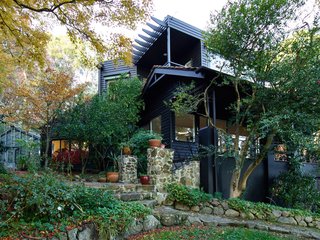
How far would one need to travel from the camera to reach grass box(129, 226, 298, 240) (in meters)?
4.93

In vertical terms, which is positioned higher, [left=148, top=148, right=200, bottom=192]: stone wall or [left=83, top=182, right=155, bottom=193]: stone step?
[left=148, top=148, right=200, bottom=192]: stone wall

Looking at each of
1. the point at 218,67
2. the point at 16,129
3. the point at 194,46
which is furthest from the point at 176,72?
the point at 16,129

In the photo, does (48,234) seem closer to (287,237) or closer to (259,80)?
(287,237)

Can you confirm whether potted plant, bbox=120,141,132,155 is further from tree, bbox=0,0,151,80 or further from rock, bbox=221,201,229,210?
rock, bbox=221,201,229,210

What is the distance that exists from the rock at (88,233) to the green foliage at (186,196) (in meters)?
3.19

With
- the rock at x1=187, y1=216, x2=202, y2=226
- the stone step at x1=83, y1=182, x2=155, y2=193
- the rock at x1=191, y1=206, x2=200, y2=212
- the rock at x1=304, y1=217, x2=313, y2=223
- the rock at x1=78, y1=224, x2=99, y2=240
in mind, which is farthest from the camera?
the rock at x1=304, y1=217, x2=313, y2=223

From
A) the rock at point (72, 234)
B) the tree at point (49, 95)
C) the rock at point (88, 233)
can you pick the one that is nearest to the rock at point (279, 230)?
the rock at point (88, 233)

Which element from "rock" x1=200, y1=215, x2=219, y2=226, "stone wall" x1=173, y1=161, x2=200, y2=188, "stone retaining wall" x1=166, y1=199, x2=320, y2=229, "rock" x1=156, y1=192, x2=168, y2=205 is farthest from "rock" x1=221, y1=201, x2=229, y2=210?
"rock" x1=156, y1=192, x2=168, y2=205

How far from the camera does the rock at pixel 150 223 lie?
5243 millimetres

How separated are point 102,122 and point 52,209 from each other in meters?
7.20

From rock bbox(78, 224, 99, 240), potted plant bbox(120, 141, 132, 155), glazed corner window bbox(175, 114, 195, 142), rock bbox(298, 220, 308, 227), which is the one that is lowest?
rock bbox(298, 220, 308, 227)

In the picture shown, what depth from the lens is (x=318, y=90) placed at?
23.9ft

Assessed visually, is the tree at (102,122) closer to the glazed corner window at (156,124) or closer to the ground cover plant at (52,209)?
the glazed corner window at (156,124)

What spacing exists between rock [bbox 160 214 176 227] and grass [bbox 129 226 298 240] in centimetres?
17
